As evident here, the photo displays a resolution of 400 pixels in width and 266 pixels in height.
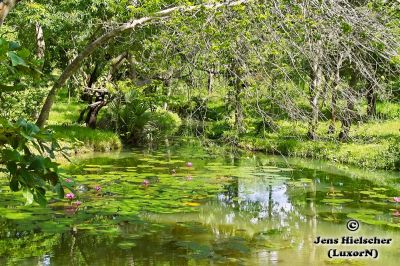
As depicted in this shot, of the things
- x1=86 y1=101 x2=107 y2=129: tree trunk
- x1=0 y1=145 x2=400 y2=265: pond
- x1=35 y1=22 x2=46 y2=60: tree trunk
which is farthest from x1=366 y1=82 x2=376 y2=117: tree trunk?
x1=35 y1=22 x2=46 y2=60: tree trunk

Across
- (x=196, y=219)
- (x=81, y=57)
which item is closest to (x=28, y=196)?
(x=81, y=57)

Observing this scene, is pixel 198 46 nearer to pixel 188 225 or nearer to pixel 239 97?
pixel 239 97

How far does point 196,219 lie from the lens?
6559 mm

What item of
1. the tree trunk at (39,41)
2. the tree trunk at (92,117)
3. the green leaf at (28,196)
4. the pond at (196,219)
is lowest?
the pond at (196,219)

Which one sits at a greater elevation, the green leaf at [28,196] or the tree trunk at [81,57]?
the tree trunk at [81,57]

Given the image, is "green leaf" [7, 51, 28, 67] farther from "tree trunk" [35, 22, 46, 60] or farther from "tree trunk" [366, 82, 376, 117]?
"tree trunk" [35, 22, 46, 60]

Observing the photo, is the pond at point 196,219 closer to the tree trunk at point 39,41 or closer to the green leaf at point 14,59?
the green leaf at point 14,59

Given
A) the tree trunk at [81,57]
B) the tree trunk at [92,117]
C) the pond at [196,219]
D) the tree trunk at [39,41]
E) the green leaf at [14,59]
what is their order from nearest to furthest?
the green leaf at [14,59] → the tree trunk at [81,57] → the pond at [196,219] → the tree trunk at [39,41] → the tree trunk at [92,117]

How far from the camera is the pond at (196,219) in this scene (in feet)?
16.8

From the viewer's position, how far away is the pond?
16.8ft

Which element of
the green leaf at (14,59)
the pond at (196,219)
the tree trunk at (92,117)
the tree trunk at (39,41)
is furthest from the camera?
the tree trunk at (92,117)

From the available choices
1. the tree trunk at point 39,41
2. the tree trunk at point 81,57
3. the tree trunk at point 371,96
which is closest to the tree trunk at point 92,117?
the tree trunk at point 39,41

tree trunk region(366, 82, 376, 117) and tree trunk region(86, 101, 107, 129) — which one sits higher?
tree trunk region(366, 82, 376, 117)

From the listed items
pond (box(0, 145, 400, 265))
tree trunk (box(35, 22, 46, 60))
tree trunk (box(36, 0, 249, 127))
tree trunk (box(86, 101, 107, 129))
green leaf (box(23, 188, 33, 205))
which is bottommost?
pond (box(0, 145, 400, 265))
